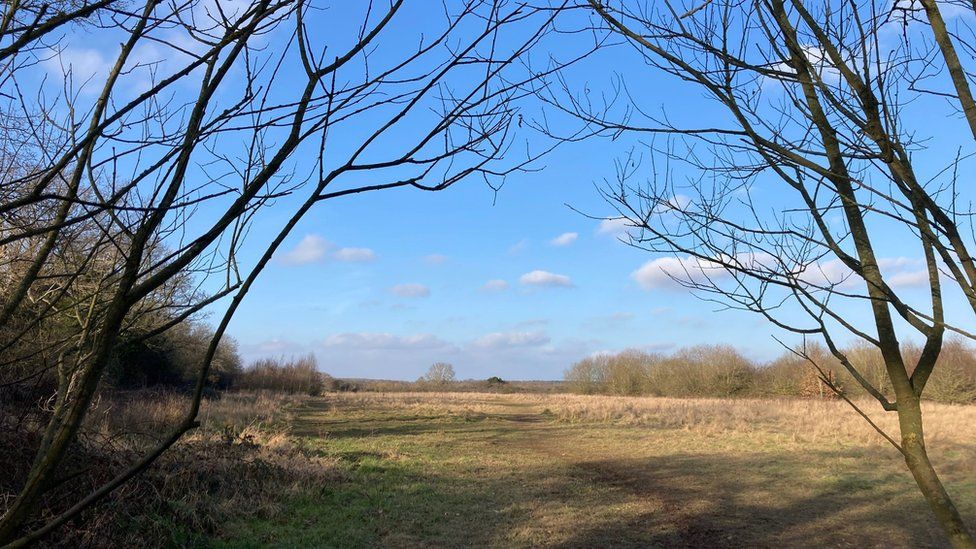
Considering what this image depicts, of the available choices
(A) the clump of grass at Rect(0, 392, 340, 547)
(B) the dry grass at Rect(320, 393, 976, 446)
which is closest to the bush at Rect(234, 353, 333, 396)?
(B) the dry grass at Rect(320, 393, 976, 446)

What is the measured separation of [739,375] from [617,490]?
49106 millimetres

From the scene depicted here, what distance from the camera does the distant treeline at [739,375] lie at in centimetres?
4059

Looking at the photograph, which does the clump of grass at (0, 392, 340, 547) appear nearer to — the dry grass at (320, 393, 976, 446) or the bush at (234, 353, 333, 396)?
the dry grass at (320, 393, 976, 446)

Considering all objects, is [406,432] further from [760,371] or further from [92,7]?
[760,371]

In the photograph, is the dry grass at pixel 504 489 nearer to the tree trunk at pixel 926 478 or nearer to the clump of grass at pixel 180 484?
the clump of grass at pixel 180 484

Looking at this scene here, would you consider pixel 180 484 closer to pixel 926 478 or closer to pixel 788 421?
pixel 926 478

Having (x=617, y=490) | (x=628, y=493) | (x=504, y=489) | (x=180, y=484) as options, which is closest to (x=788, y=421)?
(x=617, y=490)

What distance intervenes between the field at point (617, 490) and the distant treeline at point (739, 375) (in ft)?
57.4

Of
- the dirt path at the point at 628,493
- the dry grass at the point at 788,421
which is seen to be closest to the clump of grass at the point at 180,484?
the dirt path at the point at 628,493

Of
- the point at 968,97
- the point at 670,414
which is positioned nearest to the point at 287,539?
the point at 968,97

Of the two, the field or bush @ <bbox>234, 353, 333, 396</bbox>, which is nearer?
Result: the field

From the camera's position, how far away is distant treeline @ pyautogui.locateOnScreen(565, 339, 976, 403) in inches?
1598

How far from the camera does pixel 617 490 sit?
11.4 metres

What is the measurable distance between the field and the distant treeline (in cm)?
1751
